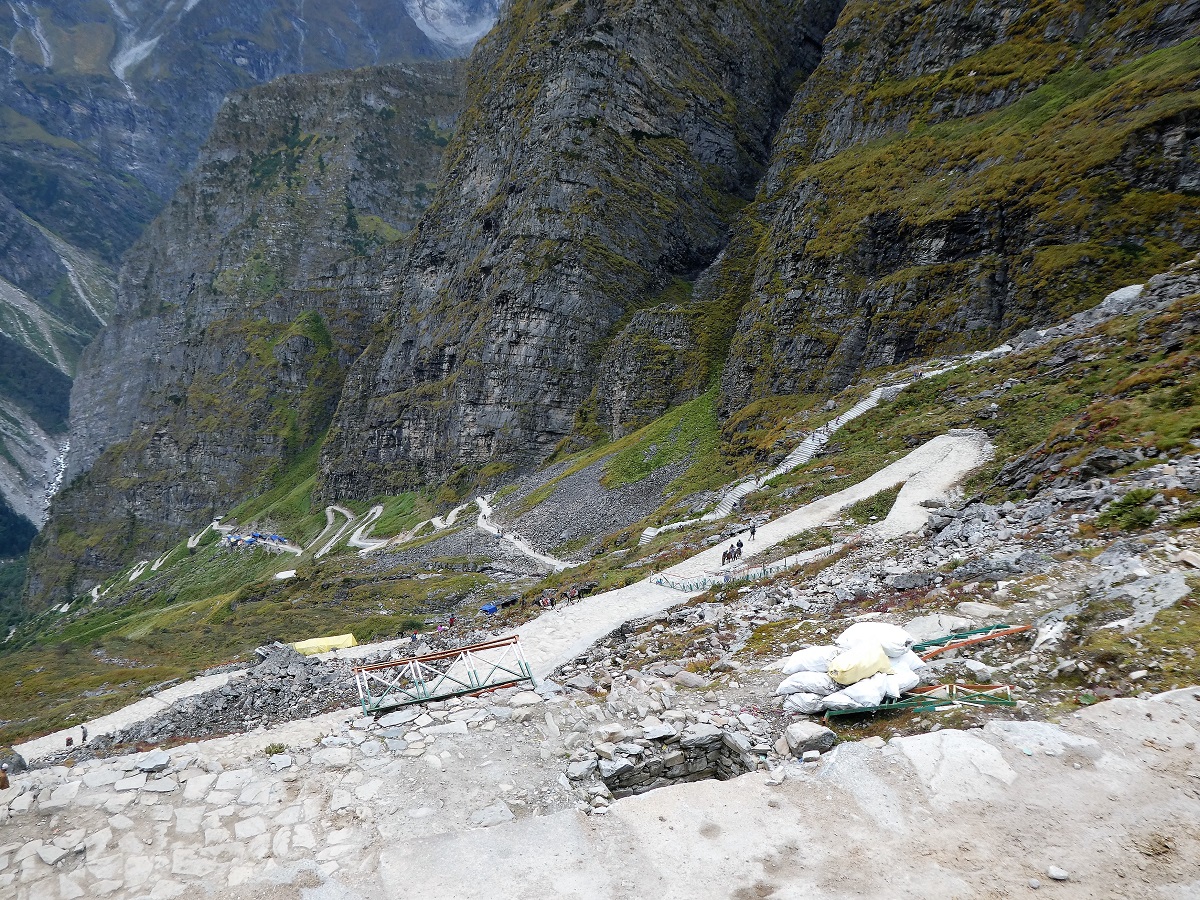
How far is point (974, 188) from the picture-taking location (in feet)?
159

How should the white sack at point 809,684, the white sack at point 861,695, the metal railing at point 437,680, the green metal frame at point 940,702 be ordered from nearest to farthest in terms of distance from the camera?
the green metal frame at point 940,702
the white sack at point 861,695
the white sack at point 809,684
the metal railing at point 437,680

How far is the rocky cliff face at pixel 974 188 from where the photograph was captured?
39.1 metres

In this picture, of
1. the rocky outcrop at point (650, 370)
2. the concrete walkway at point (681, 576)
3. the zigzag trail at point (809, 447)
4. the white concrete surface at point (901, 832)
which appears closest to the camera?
the white concrete surface at point (901, 832)

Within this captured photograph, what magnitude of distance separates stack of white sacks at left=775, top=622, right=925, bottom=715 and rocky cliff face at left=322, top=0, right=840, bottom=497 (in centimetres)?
6916

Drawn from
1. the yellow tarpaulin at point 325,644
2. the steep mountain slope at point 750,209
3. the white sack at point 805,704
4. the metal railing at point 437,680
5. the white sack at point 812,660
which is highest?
the steep mountain slope at point 750,209

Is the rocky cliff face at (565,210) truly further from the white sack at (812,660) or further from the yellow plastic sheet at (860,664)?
the yellow plastic sheet at (860,664)

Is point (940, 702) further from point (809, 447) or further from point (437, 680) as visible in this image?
point (809, 447)

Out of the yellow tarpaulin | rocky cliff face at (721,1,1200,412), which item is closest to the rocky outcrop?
rocky cliff face at (721,1,1200,412)

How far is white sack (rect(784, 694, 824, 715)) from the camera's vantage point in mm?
9312

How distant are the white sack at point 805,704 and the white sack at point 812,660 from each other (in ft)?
2.15

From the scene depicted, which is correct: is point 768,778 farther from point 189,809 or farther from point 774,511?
point 774,511

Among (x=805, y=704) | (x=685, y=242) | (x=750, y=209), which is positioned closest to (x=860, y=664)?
(x=805, y=704)

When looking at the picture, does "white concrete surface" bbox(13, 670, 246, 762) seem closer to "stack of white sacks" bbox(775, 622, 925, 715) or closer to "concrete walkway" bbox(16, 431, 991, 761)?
"concrete walkway" bbox(16, 431, 991, 761)

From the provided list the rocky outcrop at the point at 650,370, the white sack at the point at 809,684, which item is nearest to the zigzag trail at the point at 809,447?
the white sack at the point at 809,684
